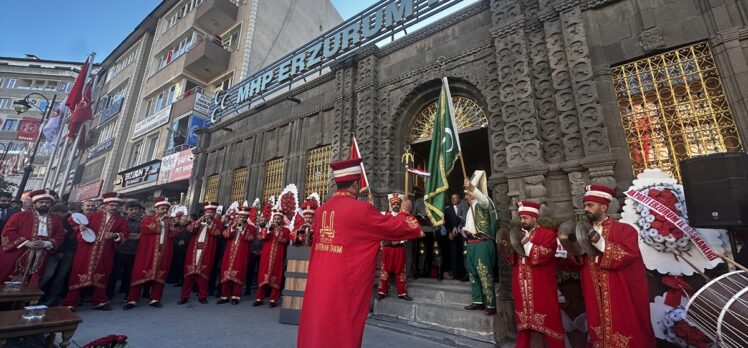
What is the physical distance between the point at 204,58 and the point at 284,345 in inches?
817

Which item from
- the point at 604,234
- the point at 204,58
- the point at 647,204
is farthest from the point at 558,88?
the point at 204,58

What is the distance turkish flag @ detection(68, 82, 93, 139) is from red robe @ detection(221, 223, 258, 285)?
14647mm

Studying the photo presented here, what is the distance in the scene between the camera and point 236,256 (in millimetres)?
7809

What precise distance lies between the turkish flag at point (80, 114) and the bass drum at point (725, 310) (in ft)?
75.8

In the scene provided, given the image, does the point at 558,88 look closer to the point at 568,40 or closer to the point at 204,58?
the point at 568,40

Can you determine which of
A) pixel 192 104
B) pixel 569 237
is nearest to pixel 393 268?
pixel 569 237

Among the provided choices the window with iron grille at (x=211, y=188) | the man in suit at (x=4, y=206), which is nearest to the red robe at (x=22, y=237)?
the man in suit at (x=4, y=206)

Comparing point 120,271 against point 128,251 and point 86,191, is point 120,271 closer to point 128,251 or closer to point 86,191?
point 128,251

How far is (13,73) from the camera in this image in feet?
150

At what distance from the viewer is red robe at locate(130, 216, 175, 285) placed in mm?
6945

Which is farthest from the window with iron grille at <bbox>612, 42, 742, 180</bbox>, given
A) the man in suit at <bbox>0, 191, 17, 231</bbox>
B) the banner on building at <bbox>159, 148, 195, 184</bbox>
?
the banner on building at <bbox>159, 148, 195, 184</bbox>

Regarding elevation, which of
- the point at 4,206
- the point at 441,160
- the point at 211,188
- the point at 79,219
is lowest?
the point at 79,219

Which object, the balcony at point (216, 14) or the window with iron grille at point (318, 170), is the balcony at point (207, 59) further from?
the window with iron grille at point (318, 170)

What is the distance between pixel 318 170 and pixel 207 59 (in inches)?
598
